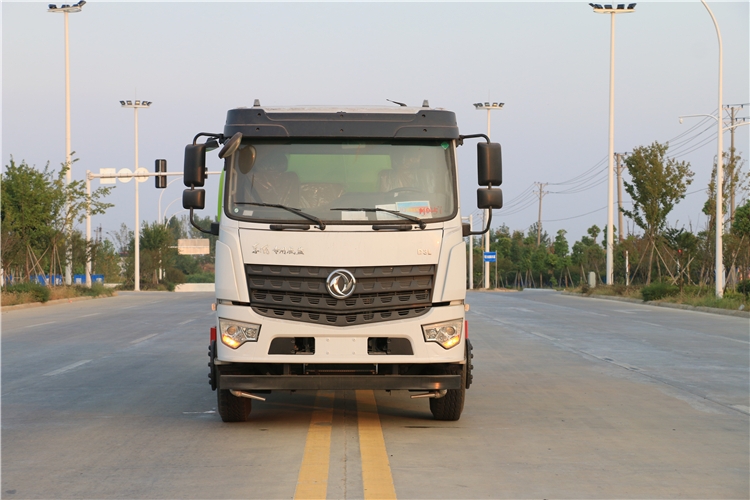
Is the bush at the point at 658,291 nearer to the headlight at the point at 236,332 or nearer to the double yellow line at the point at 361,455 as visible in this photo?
the double yellow line at the point at 361,455

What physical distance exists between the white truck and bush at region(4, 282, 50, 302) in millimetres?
30551

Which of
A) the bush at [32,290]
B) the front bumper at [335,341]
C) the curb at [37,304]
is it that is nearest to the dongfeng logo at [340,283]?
the front bumper at [335,341]

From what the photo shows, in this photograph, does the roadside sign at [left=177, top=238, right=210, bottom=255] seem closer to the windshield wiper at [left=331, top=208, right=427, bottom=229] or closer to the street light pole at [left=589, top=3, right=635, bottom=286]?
the street light pole at [left=589, top=3, right=635, bottom=286]

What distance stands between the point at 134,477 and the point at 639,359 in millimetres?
10295

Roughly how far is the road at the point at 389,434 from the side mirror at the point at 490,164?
2.29 m

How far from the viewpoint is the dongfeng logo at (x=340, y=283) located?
791 cm

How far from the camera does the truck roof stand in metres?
8.37

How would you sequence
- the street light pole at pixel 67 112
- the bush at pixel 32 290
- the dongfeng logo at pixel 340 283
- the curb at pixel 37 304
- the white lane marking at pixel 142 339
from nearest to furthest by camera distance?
the dongfeng logo at pixel 340 283
the white lane marking at pixel 142 339
the curb at pixel 37 304
the bush at pixel 32 290
the street light pole at pixel 67 112

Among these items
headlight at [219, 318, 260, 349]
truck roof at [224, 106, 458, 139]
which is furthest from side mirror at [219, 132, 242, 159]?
headlight at [219, 318, 260, 349]

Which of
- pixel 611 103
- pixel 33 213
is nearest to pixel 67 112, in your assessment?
pixel 33 213

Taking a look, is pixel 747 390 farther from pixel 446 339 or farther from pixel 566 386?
pixel 446 339

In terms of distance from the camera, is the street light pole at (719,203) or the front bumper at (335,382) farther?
the street light pole at (719,203)

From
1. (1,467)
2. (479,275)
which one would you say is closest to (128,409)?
(1,467)

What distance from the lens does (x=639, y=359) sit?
14984 millimetres
